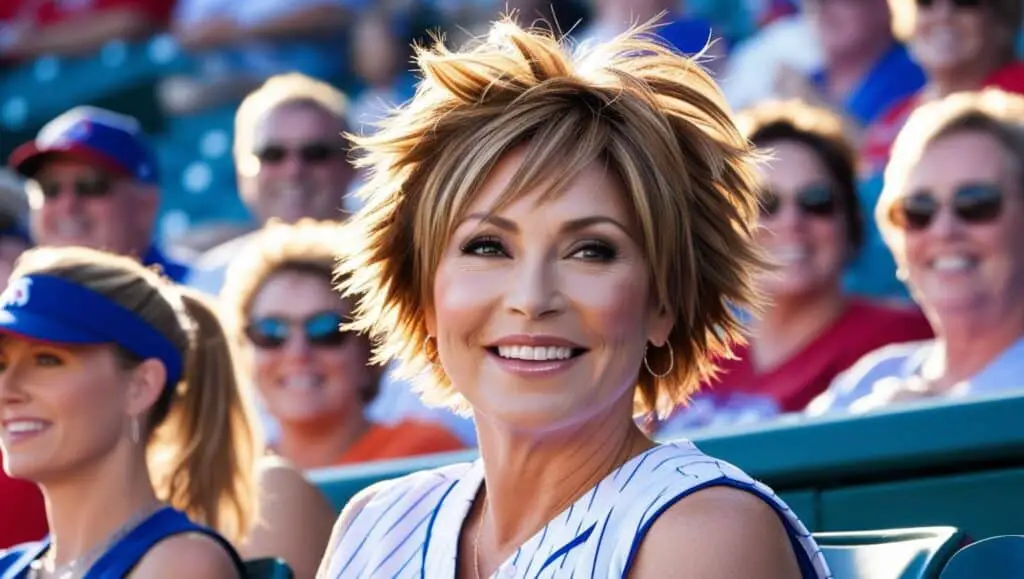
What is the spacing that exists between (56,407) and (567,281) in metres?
1.17

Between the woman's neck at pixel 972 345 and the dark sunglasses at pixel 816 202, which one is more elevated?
the dark sunglasses at pixel 816 202

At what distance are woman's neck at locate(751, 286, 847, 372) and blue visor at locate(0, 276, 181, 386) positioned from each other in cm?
177

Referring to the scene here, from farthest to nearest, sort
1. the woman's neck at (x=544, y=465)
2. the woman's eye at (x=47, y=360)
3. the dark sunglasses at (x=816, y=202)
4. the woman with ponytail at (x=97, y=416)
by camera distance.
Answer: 1. the dark sunglasses at (x=816, y=202)
2. the woman's eye at (x=47, y=360)
3. the woman with ponytail at (x=97, y=416)
4. the woman's neck at (x=544, y=465)

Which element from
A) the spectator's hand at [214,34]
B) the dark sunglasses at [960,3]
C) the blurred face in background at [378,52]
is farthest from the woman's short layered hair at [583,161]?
the spectator's hand at [214,34]

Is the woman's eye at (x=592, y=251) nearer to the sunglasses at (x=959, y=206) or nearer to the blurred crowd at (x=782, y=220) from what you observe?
the blurred crowd at (x=782, y=220)

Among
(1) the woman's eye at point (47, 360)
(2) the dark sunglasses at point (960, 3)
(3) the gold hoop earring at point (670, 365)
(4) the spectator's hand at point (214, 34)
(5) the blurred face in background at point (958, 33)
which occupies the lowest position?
(1) the woman's eye at point (47, 360)

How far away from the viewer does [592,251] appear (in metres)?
2.30

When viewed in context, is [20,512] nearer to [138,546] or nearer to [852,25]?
[138,546]

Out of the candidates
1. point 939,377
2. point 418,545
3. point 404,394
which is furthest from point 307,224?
point 418,545

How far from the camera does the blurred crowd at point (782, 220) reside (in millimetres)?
3926

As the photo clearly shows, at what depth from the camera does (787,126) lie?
4.61 m

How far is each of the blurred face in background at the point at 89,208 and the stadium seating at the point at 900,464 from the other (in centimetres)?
282

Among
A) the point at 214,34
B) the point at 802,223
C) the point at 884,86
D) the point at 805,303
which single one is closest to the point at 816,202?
the point at 802,223

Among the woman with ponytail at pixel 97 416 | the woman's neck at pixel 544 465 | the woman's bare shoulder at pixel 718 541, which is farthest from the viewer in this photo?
the woman with ponytail at pixel 97 416
